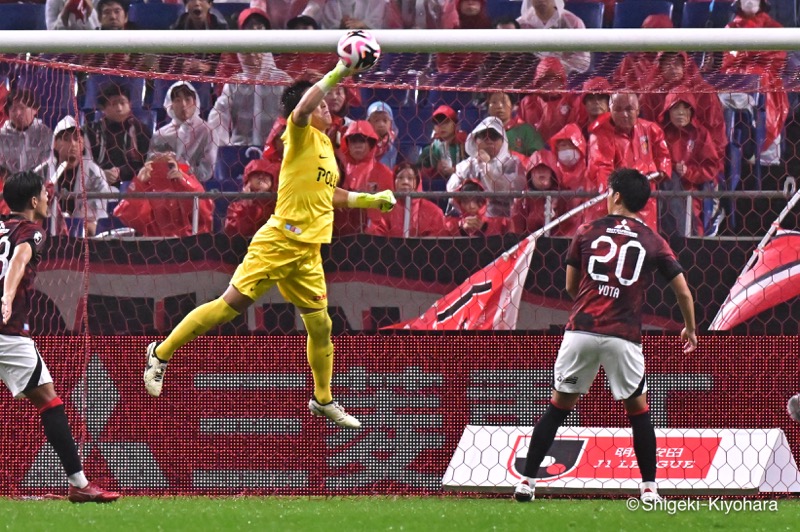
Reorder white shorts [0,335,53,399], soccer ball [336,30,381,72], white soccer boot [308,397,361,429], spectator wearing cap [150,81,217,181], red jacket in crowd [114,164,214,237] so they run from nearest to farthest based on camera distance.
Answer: soccer ball [336,30,381,72]
white shorts [0,335,53,399]
white soccer boot [308,397,361,429]
red jacket in crowd [114,164,214,237]
spectator wearing cap [150,81,217,181]

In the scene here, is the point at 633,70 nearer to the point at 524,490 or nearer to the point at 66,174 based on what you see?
the point at 524,490

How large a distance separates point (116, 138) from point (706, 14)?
17.6ft

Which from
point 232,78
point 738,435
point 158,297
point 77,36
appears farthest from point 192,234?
point 738,435

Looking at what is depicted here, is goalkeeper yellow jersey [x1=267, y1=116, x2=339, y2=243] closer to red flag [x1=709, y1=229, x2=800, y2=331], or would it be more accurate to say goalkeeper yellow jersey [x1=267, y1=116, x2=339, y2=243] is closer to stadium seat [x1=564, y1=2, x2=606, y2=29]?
red flag [x1=709, y1=229, x2=800, y2=331]

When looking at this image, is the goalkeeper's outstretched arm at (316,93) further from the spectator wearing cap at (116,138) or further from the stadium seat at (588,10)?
the stadium seat at (588,10)

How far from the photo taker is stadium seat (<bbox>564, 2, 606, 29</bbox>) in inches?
400

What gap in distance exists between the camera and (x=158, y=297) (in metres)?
6.70

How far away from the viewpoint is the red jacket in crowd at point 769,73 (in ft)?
20.9

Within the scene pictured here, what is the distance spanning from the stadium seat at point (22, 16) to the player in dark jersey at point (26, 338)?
217 inches

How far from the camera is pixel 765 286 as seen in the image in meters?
6.57

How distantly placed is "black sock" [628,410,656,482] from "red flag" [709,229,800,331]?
1.21 metres

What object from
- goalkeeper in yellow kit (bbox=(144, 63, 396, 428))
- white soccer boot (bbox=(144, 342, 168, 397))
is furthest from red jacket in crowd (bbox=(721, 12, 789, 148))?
white soccer boot (bbox=(144, 342, 168, 397))

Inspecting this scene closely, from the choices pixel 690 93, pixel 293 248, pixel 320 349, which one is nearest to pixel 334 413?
pixel 320 349

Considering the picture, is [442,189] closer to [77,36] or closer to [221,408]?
[221,408]
